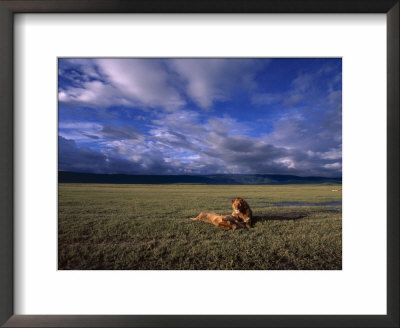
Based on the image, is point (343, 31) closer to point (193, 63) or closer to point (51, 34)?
point (193, 63)

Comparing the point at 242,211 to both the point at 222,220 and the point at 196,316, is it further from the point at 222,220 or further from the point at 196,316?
the point at 196,316

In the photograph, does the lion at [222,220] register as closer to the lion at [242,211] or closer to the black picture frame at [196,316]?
the lion at [242,211]

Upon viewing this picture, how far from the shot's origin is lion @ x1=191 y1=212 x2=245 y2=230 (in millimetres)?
2010

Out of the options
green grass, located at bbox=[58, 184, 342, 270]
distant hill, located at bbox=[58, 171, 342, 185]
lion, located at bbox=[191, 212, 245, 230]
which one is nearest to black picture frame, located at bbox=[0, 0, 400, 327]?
green grass, located at bbox=[58, 184, 342, 270]

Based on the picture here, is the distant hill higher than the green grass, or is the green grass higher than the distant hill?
the distant hill

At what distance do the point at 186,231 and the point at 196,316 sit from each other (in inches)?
36.2

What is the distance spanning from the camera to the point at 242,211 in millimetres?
2074

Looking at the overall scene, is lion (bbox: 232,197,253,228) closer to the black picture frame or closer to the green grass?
the green grass

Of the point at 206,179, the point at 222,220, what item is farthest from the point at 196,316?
the point at 206,179

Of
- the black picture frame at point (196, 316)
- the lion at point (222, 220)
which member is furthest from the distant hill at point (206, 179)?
the black picture frame at point (196, 316)

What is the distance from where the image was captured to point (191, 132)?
78.0 inches

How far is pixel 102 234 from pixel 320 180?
113 inches

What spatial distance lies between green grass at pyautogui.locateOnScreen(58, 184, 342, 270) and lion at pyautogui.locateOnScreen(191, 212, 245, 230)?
0.07 metres

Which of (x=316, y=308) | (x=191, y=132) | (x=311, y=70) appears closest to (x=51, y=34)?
(x=191, y=132)
